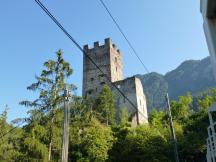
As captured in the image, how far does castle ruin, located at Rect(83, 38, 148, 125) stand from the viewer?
4094 cm

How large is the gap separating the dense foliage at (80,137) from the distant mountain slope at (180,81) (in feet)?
328

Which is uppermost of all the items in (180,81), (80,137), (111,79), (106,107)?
(180,81)

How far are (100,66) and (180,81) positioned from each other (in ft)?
348

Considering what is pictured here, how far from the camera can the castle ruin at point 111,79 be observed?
40.9 meters

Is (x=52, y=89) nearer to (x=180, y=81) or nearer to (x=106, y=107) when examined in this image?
(x=106, y=107)

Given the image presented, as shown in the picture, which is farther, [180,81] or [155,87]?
[180,81]

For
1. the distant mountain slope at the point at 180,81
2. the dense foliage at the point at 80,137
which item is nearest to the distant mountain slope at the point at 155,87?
the distant mountain slope at the point at 180,81

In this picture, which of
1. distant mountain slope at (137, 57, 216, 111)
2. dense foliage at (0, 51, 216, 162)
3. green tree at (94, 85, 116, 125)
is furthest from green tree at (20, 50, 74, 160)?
distant mountain slope at (137, 57, 216, 111)

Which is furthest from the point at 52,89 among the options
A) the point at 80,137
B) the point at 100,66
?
the point at 100,66

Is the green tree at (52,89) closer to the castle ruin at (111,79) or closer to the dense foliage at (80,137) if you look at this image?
the dense foliage at (80,137)

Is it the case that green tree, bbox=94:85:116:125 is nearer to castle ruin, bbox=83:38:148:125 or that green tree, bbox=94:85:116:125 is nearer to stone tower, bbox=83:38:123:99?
castle ruin, bbox=83:38:148:125

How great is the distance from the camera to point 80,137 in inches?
889

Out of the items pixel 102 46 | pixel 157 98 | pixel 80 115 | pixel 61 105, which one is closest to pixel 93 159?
pixel 80 115

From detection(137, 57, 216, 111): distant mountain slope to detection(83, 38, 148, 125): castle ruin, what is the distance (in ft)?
249
